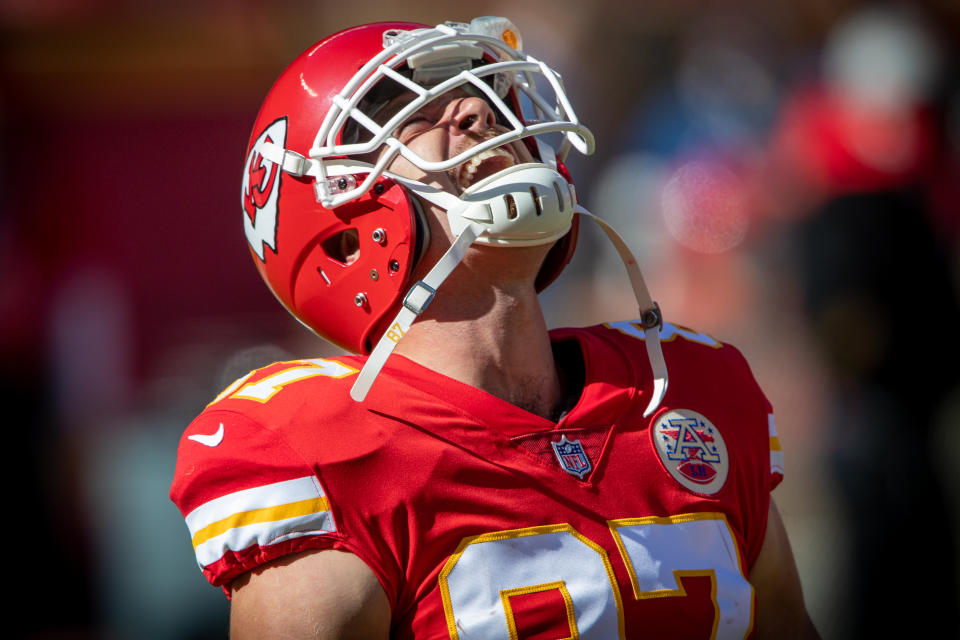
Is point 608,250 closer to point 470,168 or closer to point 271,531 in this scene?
point 470,168

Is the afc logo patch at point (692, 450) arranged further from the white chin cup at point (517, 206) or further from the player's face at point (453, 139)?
the player's face at point (453, 139)

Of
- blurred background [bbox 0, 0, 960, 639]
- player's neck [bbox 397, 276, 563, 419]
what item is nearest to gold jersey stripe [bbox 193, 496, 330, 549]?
player's neck [bbox 397, 276, 563, 419]

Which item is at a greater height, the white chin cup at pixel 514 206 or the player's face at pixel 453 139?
the player's face at pixel 453 139

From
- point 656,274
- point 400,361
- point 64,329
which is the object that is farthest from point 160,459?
point 400,361

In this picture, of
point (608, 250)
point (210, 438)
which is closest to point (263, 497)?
point (210, 438)

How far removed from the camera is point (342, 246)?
71.5 inches

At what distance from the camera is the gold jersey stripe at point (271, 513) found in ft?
4.70

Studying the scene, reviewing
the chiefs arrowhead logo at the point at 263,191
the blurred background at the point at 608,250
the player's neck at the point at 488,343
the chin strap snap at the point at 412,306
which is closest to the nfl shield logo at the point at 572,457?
the player's neck at the point at 488,343

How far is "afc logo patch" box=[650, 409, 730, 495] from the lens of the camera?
1673mm

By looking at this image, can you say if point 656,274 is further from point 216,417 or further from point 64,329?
point 216,417

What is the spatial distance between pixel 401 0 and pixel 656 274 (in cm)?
248

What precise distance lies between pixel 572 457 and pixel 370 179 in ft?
1.71

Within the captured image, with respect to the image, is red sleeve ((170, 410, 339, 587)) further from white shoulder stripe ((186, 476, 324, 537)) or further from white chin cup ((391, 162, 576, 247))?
white chin cup ((391, 162, 576, 247))

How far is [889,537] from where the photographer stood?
287 cm
